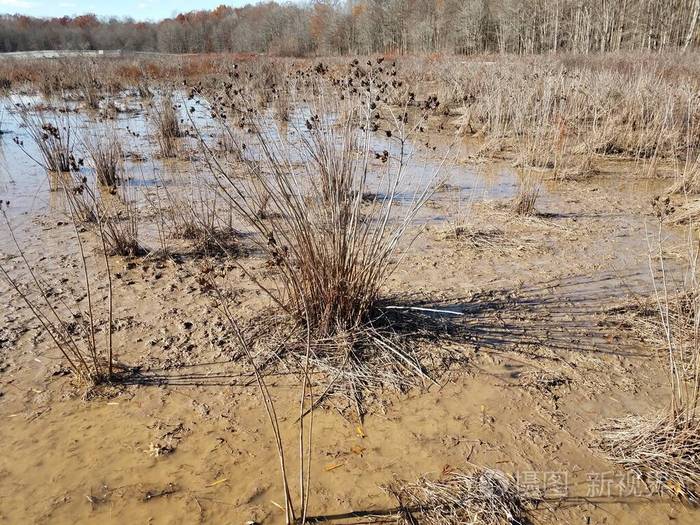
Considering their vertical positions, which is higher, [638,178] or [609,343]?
[638,178]

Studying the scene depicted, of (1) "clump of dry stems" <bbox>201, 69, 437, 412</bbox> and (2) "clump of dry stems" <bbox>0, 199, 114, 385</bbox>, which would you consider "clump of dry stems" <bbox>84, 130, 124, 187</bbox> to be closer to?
(2) "clump of dry stems" <bbox>0, 199, 114, 385</bbox>

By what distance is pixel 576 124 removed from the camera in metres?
8.79

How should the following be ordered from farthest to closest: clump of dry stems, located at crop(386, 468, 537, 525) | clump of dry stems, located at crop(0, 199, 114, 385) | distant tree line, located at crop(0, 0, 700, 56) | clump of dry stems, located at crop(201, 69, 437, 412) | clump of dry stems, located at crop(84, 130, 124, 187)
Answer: distant tree line, located at crop(0, 0, 700, 56), clump of dry stems, located at crop(84, 130, 124, 187), clump of dry stems, located at crop(201, 69, 437, 412), clump of dry stems, located at crop(0, 199, 114, 385), clump of dry stems, located at crop(386, 468, 537, 525)

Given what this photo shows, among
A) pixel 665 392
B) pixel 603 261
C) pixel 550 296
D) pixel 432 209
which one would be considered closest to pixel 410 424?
pixel 665 392

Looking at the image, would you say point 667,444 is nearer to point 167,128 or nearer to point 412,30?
point 167,128

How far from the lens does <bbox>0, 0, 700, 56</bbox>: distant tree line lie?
25.0 metres

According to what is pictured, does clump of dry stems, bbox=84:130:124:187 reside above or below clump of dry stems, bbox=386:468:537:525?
above

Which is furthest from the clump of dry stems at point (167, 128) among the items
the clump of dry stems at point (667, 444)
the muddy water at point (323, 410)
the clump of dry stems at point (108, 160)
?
the clump of dry stems at point (667, 444)

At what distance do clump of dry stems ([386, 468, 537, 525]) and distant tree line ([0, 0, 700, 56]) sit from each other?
632 inches

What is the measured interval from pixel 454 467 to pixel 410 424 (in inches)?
13.0

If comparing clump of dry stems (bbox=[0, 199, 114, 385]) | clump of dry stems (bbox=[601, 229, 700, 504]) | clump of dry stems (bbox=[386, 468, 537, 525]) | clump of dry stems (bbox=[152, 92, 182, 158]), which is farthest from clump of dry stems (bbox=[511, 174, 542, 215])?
clump of dry stems (bbox=[152, 92, 182, 158])

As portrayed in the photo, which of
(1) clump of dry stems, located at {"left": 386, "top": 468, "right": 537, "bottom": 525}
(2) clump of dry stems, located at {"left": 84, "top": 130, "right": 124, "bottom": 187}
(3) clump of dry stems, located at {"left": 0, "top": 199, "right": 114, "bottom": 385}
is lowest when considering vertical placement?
(1) clump of dry stems, located at {"left": 386, "top": 468, "right": 537, "bottom": 525}

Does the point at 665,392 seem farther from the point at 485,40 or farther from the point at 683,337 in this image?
the point at 485,40

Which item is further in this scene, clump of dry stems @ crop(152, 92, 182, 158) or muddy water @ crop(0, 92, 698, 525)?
clump of dry stems @ crop(152, 92, 182, 158)
